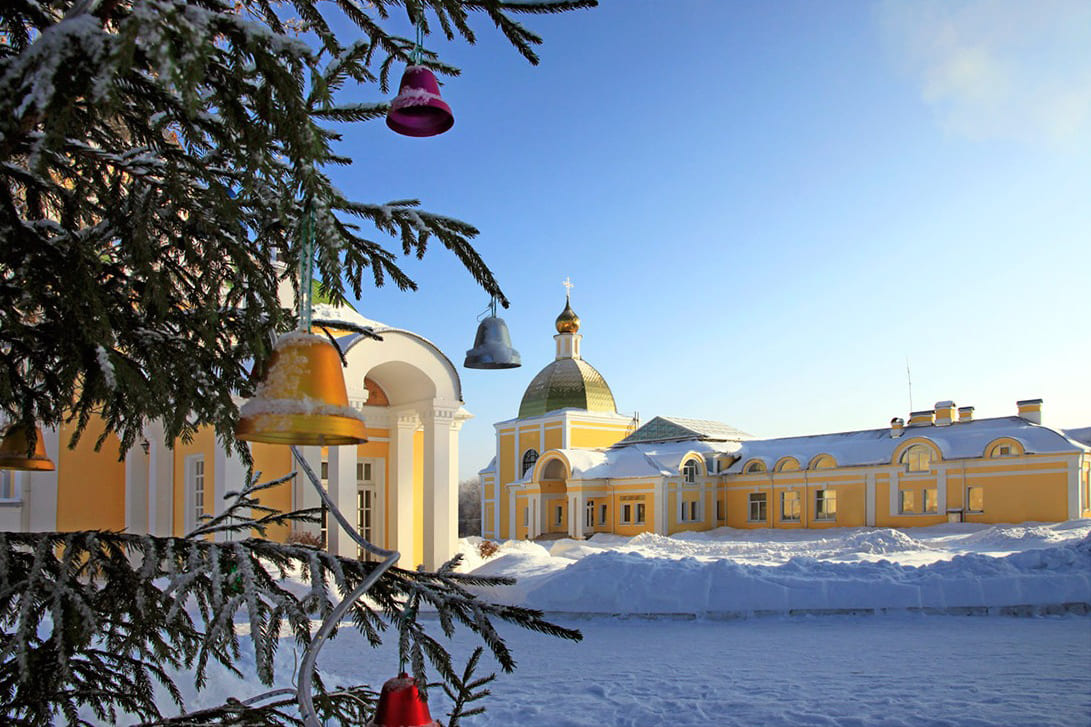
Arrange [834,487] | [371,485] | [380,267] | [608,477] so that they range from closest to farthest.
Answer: [380,267] → [371,485] → [834,487] → [608,477]

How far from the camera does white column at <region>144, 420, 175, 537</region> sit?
15.8 meters

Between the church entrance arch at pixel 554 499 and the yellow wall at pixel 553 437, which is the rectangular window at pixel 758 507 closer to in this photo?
the church entrance arch at pixel 554 499

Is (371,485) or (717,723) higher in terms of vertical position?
(371,485)

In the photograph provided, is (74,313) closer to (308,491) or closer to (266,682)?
(266,682)

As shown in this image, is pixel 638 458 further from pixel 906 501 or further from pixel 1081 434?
pixel 1081 434

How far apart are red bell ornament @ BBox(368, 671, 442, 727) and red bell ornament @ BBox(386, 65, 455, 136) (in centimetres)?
204

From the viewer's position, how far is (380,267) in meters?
3.71

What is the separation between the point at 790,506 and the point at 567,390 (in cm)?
1325

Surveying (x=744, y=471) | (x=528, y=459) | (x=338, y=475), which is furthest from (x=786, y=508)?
(x=338, y=475)

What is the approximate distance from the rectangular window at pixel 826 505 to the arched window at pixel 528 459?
1462 centimetres

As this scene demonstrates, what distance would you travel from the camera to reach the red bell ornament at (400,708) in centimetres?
205

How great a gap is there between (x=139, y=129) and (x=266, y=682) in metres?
1.88

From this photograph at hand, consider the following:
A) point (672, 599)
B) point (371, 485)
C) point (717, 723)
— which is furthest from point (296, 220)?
point (371, 485)

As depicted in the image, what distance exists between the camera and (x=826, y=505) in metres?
34.8
